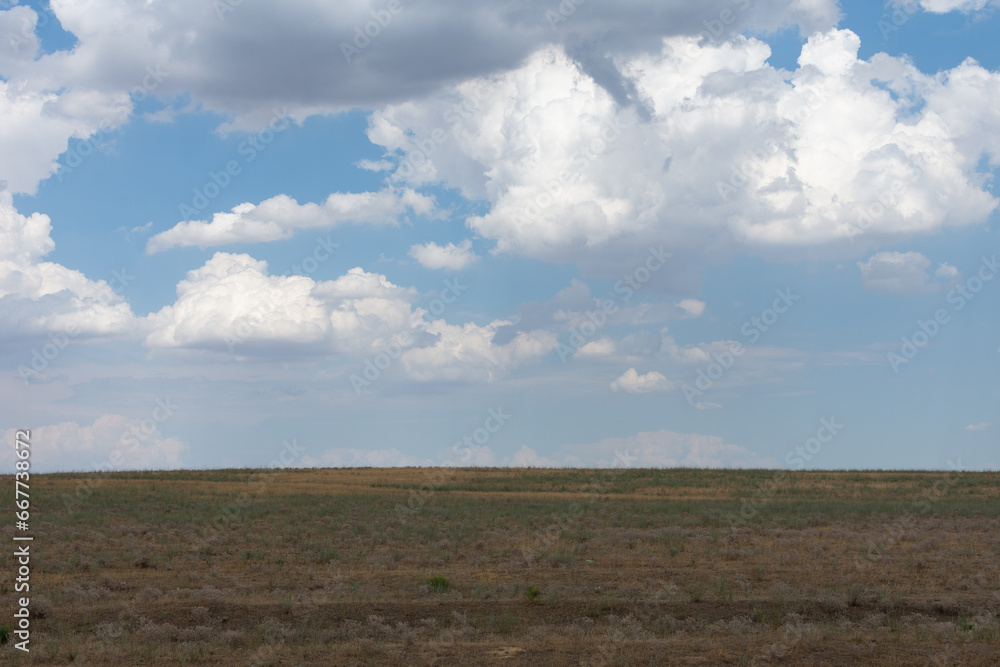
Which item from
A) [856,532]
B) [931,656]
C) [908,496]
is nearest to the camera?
[931,656]

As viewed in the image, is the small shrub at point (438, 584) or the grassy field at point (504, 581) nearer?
the grassy field at point (504, 581)

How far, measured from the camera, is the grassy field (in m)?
11.9

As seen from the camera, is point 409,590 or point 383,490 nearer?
point 409,590

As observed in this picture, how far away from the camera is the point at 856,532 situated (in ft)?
90.1

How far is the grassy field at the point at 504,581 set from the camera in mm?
11938

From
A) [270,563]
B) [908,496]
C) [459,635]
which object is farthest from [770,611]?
[908,496]

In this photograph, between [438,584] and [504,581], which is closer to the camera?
[438,584]

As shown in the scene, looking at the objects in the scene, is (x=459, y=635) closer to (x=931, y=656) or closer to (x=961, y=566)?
(x=931, y=656)

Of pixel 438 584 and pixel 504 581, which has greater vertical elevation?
pixel 438 584

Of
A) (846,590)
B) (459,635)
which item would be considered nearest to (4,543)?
(459,635)

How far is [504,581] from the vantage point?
1822 centimetres

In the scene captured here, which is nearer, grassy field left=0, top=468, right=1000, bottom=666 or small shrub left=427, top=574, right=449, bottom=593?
grassy field left=0, top=468, right=1000, bottom=666

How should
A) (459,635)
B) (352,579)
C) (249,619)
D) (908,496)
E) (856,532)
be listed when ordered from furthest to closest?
(908,496) < (856,532) < (352,579) < (249,619) < (459,635)

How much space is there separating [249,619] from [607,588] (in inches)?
296
